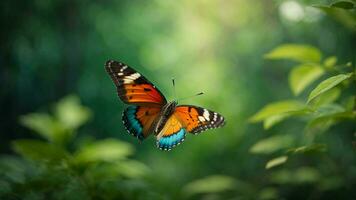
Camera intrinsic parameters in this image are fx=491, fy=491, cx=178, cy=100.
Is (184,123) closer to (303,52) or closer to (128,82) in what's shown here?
(128,82)

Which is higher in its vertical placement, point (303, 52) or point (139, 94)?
point (139, 94)

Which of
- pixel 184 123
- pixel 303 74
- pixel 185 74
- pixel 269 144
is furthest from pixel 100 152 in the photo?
pixel 185 74

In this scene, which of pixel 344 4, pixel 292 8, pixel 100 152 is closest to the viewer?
pixel 344 4

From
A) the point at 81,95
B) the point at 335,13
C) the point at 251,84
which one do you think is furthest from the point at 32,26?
the point at 335,13

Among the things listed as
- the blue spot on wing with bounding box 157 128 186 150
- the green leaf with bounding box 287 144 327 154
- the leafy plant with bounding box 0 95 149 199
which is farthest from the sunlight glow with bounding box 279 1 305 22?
the leafy plant with bounding box 0 95 149 199

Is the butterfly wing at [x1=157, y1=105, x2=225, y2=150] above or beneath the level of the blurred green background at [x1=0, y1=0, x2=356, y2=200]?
beneath

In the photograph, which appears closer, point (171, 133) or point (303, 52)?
point (303, 52)

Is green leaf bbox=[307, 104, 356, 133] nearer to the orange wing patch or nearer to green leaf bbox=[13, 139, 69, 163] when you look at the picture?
the orange wing patch

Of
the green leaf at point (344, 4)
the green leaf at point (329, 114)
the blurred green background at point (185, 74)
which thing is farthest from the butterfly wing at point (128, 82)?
the blurred green background at point (185, 74)
